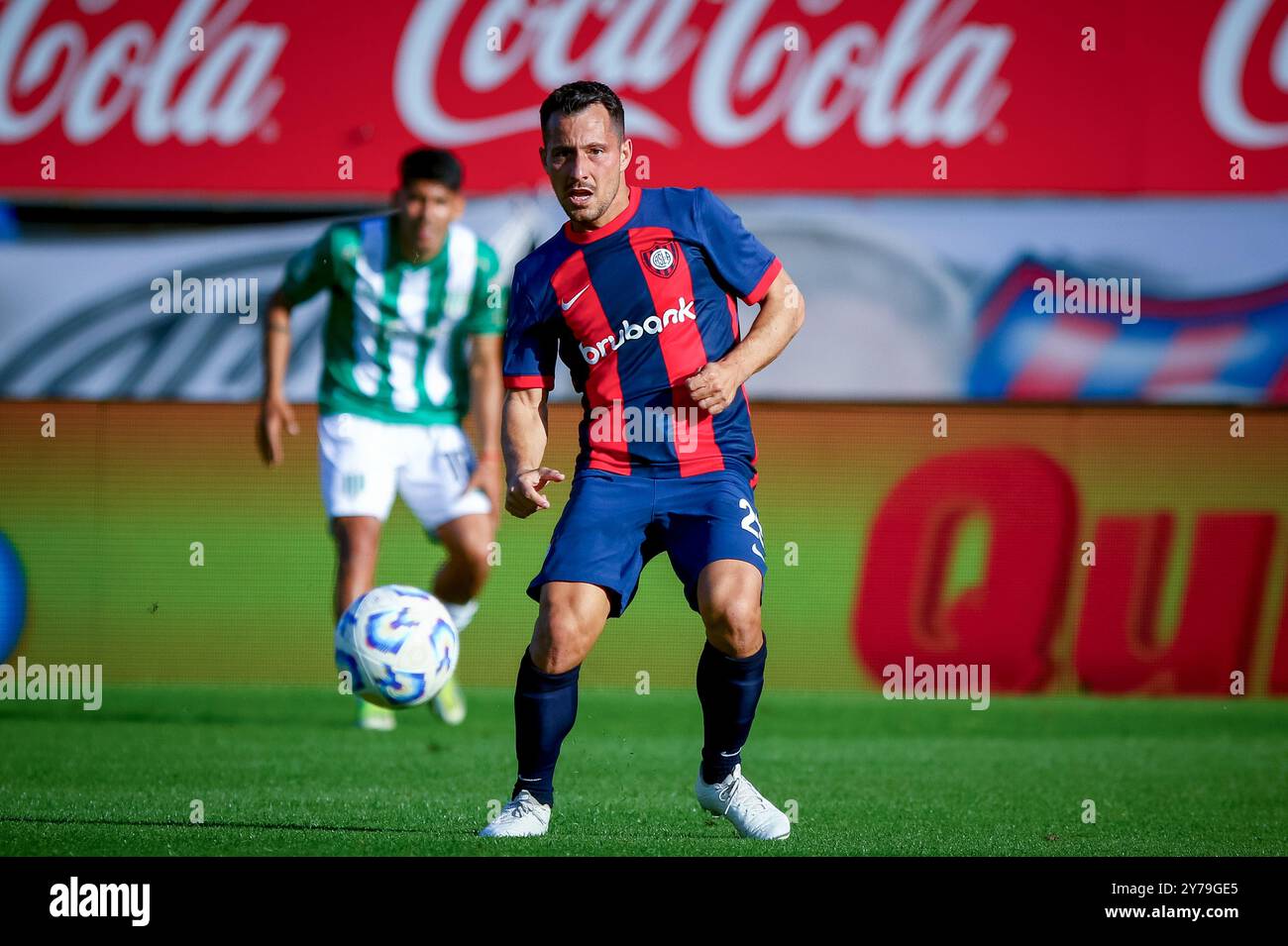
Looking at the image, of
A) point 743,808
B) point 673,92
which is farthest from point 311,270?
point 743,808

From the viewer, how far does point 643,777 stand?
20.2ft

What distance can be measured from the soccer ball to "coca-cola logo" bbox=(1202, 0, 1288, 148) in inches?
250

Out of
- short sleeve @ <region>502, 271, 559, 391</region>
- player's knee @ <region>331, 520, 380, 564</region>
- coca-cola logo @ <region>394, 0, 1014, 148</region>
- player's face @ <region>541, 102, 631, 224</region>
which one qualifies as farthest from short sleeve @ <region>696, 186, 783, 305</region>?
coca-cola logo @ <region>394, 0, 1014, 148</region>

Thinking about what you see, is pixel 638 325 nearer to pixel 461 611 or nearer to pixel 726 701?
pixel 726 701

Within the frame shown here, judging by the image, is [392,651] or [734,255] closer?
[734,255]

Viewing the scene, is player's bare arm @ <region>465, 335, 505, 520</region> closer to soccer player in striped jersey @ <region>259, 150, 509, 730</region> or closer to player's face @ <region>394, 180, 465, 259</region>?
soccer player in striped jersey @ <region>259, 150, 509, 730</region>

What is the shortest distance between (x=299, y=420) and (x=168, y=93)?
1.98m

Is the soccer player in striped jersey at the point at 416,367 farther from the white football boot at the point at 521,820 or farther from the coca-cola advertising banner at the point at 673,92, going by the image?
the white football boot at the point at 521,820

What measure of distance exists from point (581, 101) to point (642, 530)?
3.69 feet

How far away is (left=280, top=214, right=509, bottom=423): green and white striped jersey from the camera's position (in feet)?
25.2

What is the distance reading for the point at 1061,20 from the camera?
32.7 ft

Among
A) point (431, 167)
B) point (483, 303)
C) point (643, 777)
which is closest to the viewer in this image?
point (643, 777)

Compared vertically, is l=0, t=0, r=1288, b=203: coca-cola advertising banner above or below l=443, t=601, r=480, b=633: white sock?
above

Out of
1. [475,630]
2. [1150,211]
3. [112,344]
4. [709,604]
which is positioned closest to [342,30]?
[112,344]
